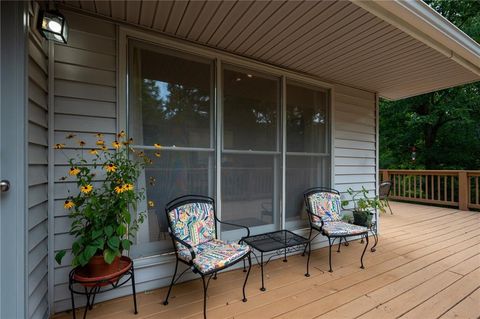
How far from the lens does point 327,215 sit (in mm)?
3295

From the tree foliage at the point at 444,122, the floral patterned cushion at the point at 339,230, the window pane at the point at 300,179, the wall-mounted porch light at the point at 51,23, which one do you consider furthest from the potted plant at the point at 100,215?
the tree foliage at the point at 444,122

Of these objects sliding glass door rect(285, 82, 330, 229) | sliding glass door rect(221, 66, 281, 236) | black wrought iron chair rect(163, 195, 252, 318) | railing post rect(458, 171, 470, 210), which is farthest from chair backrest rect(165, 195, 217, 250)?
railing post rect(458, 171, 470, 210)

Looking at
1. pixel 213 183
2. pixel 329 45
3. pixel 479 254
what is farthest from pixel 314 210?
pixel 479 254

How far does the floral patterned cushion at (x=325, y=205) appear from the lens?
127 inches

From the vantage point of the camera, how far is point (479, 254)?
10.3ft

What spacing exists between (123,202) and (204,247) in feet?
2.85

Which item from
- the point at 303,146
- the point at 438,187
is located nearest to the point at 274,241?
the point at 303,146

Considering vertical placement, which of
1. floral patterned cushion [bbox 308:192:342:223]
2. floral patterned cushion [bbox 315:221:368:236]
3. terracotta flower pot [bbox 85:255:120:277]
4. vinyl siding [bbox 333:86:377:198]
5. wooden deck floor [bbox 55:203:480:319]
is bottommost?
wooden deck floor [bbox 55:203:480:319]

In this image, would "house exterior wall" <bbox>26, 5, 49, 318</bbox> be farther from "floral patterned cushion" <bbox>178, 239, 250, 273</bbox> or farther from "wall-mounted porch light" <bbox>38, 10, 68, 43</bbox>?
"floral patterned cushion" <bbox>178, 239, 250, 273</bbox>

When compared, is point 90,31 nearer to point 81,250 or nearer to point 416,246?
point 81,250

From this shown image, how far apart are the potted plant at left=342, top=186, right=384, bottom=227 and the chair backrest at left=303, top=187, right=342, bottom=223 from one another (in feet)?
1.31

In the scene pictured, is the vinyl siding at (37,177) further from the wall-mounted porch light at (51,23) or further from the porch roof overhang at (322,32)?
the porch roof overhang at (322,32)

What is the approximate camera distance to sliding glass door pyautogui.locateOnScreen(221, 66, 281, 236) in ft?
9.09

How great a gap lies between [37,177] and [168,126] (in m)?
1.11
